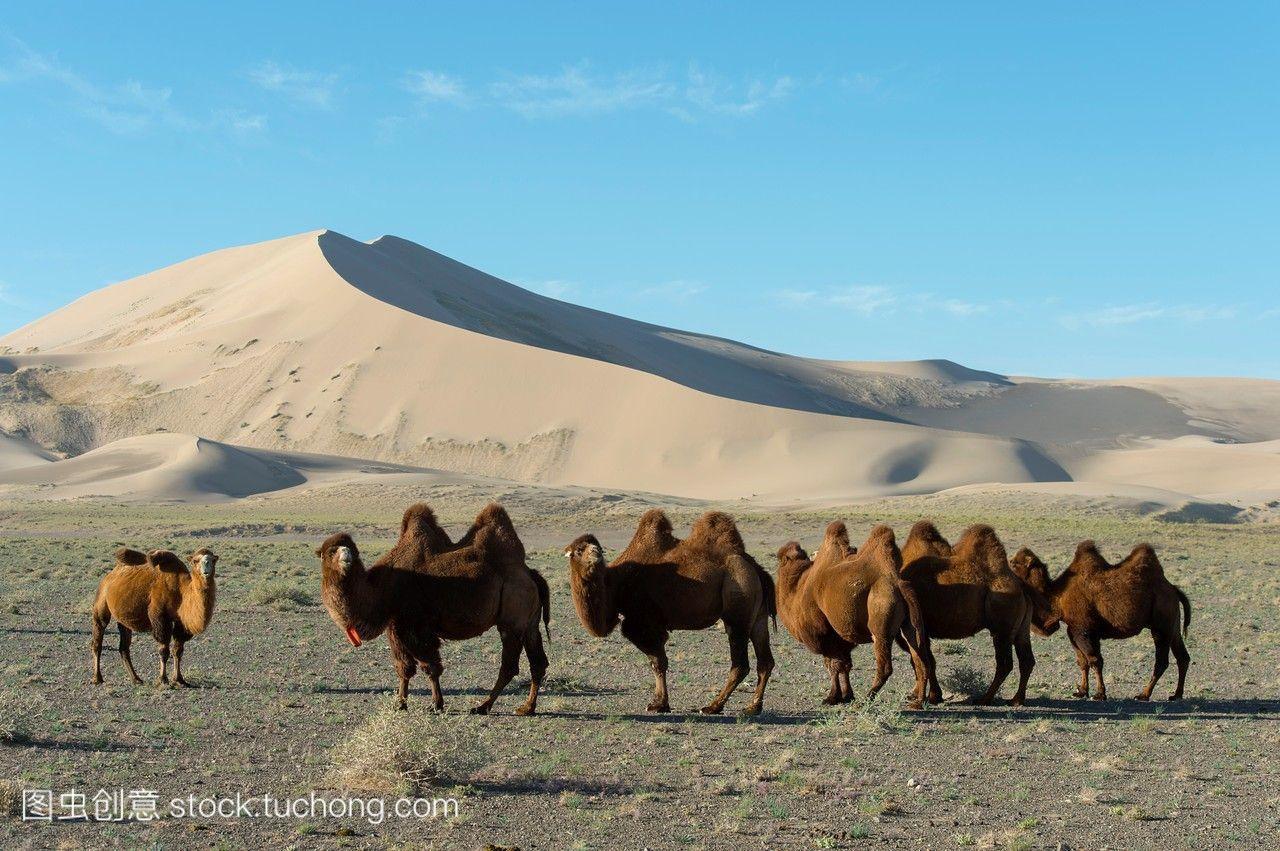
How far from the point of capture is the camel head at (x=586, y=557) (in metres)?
11.1

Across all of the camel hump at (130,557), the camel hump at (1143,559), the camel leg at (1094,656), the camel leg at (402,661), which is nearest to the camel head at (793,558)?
the camel leg at (1094,656)

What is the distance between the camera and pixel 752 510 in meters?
59.0

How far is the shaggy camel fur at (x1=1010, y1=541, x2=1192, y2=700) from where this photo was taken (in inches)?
486

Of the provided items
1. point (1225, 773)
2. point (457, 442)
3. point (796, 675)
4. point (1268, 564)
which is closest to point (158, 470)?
point (457, 442)

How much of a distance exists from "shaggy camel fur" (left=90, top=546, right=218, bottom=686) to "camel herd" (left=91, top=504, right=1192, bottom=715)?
0.02 meters

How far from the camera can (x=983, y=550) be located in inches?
471

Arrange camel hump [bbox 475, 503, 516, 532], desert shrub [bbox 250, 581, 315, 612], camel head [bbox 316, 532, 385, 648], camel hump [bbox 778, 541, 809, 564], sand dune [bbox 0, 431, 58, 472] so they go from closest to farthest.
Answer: camel head [bbox 316, 532, 385, 648] → camel hump [bbox 475, 503, 516, 532] → camel hump [bbox 778, 541, 809, 564] → desert shrub [bbox 250, 581, 315, 612] → sand dune [bbox 0, 431, 58, 472]

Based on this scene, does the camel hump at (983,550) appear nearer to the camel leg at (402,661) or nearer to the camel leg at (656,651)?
the camel leg at (656,651)

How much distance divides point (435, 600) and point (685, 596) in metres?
2.21

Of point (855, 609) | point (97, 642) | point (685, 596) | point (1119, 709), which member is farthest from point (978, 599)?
point (97, 642)

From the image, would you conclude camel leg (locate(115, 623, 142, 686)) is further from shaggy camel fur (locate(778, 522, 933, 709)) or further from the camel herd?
shaggy camel fur (locate(778, 522, 933, 709))

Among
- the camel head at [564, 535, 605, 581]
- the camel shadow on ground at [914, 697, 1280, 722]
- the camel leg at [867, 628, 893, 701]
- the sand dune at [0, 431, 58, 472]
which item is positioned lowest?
the camel shadow on ground at [914, 697, 1280, 722]

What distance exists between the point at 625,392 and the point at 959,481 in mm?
24346

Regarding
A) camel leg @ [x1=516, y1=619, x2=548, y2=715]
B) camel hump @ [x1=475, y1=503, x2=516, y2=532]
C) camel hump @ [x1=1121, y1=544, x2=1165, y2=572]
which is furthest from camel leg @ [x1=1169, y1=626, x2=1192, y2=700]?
camel hump @ [x1=475, y1=503, x2=516, y2=532]
